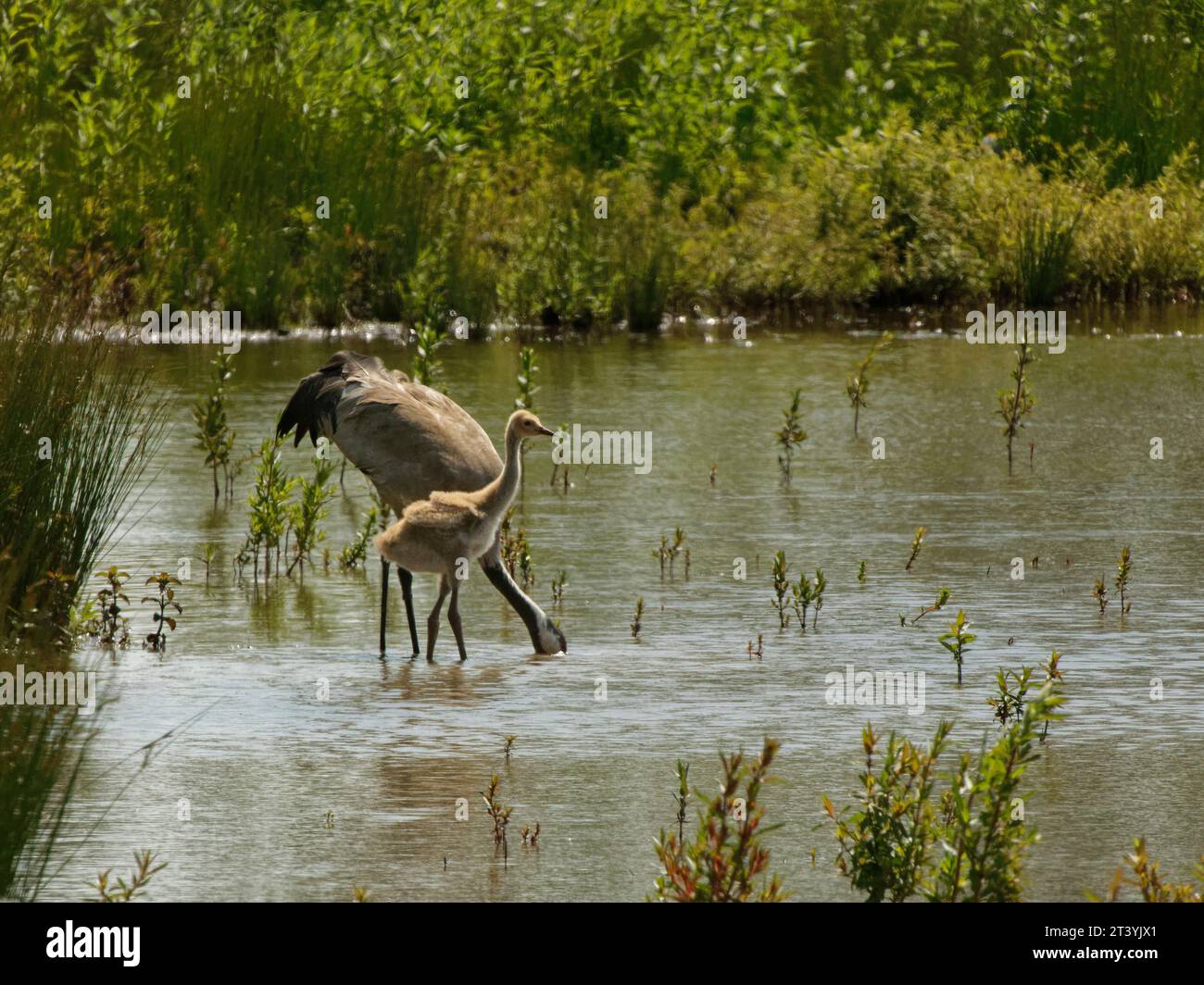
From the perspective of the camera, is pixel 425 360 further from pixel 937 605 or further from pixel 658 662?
pixel 937 605

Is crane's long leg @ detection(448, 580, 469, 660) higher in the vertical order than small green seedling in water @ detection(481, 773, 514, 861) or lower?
higher

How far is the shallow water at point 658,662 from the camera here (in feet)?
21.6

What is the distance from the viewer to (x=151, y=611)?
9.74 metres

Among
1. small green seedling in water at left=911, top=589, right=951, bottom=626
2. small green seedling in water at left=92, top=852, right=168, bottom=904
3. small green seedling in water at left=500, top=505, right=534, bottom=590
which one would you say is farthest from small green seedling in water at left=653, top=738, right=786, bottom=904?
small green seedling in water at left=500, top=505, right=534, bottom=590

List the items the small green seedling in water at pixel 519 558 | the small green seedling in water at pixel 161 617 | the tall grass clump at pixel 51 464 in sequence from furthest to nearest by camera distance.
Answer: the small green seedling in water at pixel 519 558, the small green seedling in water at pixel 161 617, the tall grass clump at pixel 51 464

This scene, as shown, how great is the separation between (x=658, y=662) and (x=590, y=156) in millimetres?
15591

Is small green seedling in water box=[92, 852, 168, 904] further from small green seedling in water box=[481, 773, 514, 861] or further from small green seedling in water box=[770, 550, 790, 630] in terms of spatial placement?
small green seedling in water box=[770, 550, 790, 630]

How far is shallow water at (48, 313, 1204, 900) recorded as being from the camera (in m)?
6.58

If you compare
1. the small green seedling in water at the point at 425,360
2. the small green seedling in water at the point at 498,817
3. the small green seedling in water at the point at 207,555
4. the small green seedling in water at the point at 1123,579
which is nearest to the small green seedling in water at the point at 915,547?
the small green seedling in water at the point at 1123,579

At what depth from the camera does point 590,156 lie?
2388 cm

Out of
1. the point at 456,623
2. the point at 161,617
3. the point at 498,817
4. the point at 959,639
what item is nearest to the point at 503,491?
the point at 456,623

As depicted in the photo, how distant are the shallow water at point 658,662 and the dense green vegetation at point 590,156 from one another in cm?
402

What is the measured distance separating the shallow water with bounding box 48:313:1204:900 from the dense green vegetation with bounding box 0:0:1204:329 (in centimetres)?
402

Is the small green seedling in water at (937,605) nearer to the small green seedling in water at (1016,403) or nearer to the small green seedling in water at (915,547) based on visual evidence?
the small green seedling in water at (915,547)
